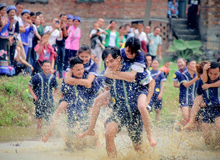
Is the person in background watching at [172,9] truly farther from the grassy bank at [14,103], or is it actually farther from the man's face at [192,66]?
the grassy bank at [14,103]

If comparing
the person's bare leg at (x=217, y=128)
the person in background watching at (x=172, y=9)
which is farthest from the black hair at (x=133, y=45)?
the person in background watching at (x=172, y=9)

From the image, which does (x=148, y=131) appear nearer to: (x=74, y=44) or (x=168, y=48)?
(x=74, y=44)

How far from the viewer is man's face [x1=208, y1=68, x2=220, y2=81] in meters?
6.75

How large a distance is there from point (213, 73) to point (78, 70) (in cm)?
257

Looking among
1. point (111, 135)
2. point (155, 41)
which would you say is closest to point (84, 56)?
point (111, 135)

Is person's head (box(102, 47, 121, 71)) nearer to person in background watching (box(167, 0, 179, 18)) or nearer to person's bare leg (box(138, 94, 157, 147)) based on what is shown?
person's bare leg (box(138, 94, 157, 147))

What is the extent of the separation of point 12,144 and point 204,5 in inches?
466

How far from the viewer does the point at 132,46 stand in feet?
16.4

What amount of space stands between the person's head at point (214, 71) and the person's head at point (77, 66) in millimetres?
2450

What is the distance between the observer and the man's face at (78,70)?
20.3 feet

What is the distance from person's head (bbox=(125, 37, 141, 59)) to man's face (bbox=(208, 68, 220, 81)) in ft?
7.52

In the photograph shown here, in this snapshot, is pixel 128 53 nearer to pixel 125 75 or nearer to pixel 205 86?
pixel 125 75

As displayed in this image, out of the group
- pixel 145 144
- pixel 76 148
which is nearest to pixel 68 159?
pixel 76 148

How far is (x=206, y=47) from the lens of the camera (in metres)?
15.8
